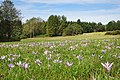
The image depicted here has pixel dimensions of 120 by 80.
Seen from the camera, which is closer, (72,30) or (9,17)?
(9,17)

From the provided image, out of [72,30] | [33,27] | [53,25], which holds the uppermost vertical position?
[53,25]

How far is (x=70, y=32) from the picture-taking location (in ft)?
434

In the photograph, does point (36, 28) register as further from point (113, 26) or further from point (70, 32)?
point (113, 26)

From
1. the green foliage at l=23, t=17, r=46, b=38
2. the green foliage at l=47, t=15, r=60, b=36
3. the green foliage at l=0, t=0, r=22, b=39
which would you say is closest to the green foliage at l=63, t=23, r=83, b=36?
the green foliage at l=47, t=15, r=60, b=36

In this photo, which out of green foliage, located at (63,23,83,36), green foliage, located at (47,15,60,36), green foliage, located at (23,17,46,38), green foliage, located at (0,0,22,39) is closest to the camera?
green foliage, located at (0,0,22,39)

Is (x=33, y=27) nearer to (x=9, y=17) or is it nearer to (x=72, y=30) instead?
(x=72, y=30)

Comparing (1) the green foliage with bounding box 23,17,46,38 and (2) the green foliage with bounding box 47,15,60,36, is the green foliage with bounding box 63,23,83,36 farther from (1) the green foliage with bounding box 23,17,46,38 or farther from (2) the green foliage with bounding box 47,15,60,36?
Answer: (1) the green foliage with bounding box 23,17,46,38

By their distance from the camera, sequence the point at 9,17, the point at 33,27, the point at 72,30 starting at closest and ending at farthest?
the point at 9,17, the point at 72,30, the point at 33,27

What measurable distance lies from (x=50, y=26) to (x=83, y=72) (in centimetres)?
13099

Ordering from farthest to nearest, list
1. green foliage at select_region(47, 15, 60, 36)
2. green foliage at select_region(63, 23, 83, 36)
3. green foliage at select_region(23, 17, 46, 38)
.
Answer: green foliage at select_region(23, 17, 46, 38)
green foliage at select_region(47, 15, 60, 36)
green foliage at select_region(63, 23, 83, 36)

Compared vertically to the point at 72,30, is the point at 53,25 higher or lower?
higher

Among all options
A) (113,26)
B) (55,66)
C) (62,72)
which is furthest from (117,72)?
(113,26)

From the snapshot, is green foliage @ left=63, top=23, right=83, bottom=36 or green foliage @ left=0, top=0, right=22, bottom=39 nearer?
green foliage @ left=0, top=0, right=22, bottom=39

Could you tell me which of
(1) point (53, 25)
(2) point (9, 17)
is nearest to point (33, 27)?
(1) point (53, 25)
